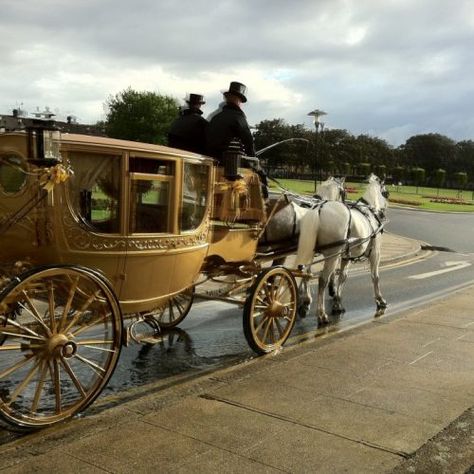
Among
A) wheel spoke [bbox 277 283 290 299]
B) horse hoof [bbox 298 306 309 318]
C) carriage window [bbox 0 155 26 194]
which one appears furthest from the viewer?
horse hoof [bbox 298 306 309 318]

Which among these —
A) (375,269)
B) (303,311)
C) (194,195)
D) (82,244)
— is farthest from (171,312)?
(375,269)

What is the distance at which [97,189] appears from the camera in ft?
15.3

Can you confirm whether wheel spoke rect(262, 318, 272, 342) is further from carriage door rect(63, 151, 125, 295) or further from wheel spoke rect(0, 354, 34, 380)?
wheel spoke rect(0, 354, 34, 380)

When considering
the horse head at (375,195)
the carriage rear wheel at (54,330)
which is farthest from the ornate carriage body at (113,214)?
the horse head at (375,195)

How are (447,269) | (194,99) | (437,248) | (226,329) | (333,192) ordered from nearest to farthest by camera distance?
(194,99) → (226,329) → (333,192) → (447,269) → (437,248)

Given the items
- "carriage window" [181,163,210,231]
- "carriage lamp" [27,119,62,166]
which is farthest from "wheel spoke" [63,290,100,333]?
"carriage window" [181,163,210,231]

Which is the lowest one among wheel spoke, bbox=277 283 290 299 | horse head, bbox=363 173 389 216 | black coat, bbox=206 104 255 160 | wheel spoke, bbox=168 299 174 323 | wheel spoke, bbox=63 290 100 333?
wheel spoke, bbox=168 299 174 323

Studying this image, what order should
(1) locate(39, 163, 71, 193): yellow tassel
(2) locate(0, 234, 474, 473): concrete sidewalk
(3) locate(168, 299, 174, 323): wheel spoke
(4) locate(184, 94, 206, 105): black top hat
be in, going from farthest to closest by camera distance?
(3) locate(168, 299, 174, 323): wheel spoke → (4) locate(184, 94, 206, 105): black top hat → (1) locate(39, 163, 71, 193): yellow tassel → (2) locate(0, 234, 474, 473): concrete sidewalk

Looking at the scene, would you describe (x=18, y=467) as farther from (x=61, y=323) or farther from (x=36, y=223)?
(x=36, y=223)

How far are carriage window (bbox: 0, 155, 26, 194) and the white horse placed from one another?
435cm

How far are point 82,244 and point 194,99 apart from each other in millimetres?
3368

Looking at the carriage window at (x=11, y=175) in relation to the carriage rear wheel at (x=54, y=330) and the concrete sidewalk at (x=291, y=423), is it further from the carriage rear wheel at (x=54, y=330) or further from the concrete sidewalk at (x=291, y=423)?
the concrete sidewalk at (x=291, y=423)

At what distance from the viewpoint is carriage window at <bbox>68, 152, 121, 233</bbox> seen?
4559 millimetres

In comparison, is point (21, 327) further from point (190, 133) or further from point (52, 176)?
point (190, 133)
